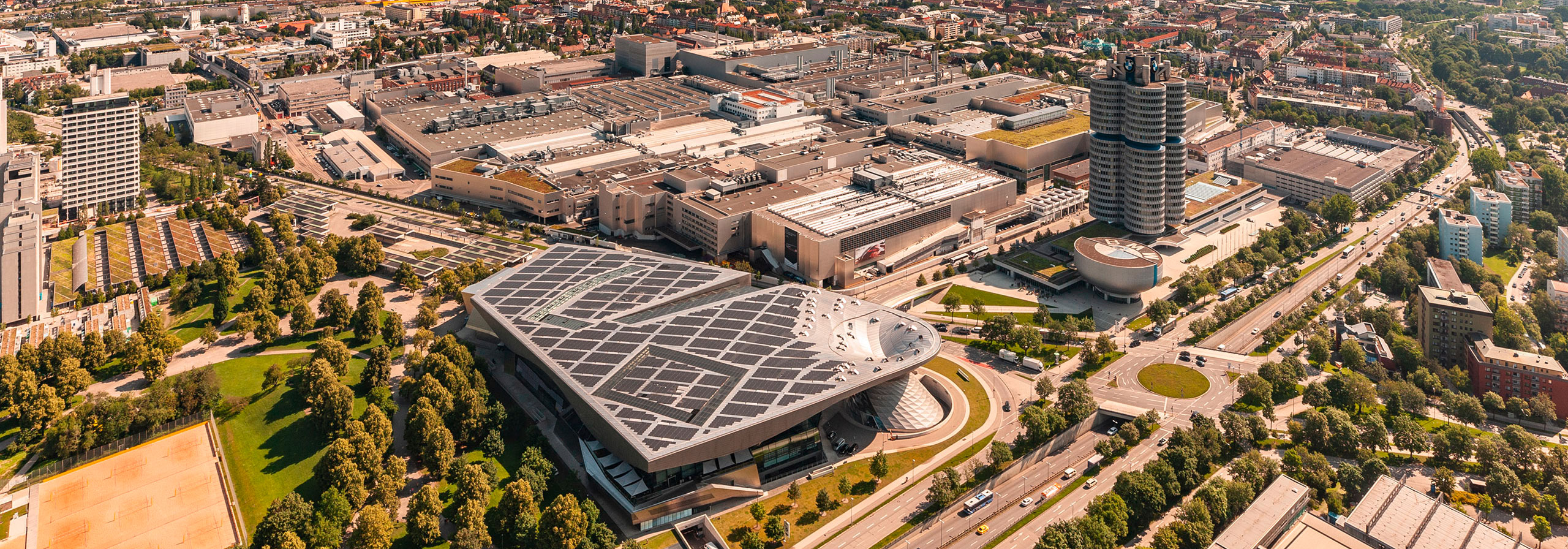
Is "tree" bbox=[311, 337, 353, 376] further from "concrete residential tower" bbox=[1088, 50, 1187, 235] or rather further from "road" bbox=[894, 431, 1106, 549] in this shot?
"concrete residential tower" bbox=[1088, 50, 1187, 235]

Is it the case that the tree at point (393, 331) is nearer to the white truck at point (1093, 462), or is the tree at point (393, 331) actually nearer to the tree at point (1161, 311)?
the white truck at point (1093, 462)

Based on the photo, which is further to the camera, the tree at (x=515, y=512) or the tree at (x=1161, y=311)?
the tree at (x=1161, y=311)

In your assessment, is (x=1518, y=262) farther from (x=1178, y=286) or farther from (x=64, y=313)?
(x=64, y=313)

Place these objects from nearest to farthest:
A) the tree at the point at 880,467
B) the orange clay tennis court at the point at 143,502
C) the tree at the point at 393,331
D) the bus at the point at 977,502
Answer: the orange clay tennis court at the point at 143,502 < the bus at the point at 977,502 < the tree at the point at 880,467 < the tree at the point at 393,331

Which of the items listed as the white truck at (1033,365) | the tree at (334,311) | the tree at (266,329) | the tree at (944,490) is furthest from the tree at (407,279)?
the white truck at (1033,365)

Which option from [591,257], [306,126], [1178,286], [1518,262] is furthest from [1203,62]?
[306,126]

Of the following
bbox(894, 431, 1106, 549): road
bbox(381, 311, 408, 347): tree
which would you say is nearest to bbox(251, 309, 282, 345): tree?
bbox(381, 311, 408, 347): tree

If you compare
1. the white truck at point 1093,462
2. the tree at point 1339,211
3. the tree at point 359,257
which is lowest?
the white truck at point 1093,462
